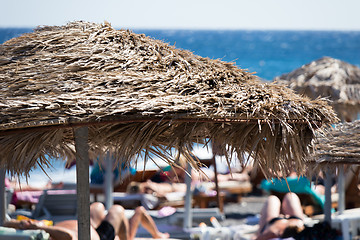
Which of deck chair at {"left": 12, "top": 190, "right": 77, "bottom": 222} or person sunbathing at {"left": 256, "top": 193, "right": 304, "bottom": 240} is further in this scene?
deck chair at {"left": 12, "top": 190, "right": 77, "bottom": 222}

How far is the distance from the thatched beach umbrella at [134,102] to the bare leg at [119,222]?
2.18m

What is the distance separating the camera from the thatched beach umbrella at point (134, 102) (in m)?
2.64

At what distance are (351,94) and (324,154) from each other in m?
5.11

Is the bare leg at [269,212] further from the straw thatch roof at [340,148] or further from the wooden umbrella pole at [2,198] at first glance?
the wooden umbrella pole at [2,198]

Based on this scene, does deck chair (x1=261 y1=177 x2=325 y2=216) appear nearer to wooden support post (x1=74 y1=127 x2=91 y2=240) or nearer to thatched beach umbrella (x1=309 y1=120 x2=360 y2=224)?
thatched beach umbrella (x1=309 y1=120 x2=360 y2=224)

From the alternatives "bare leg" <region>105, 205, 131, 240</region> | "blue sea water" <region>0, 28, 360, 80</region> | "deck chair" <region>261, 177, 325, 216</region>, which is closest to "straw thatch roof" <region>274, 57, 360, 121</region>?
"deck chair" <region>261, 177, 325, 216</region>

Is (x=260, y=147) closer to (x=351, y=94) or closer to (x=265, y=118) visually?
(x=265, y=118)

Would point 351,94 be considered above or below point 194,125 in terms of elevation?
above

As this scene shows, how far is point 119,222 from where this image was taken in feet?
17.6

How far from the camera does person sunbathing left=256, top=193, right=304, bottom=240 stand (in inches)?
222

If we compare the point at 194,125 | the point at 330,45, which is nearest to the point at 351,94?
the point at 194,125

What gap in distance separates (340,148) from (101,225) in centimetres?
266

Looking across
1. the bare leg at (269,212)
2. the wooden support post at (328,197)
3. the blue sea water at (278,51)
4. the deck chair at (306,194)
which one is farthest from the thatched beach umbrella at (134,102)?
the blue sea water at (278,51)

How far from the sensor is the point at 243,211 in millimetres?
11266
